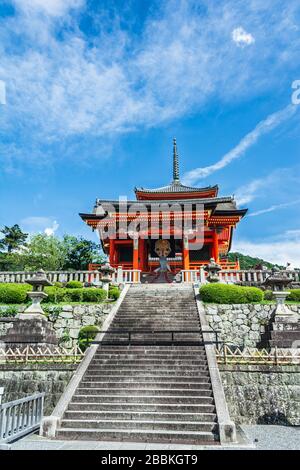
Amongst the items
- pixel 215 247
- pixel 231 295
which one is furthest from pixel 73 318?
pixel 215 247

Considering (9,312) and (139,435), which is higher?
(9,312)

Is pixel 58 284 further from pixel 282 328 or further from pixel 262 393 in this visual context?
pixel 262 393

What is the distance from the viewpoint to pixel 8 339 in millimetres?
12148

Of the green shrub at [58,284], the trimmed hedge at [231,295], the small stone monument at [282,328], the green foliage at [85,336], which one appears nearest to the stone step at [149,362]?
the green foliage at [85,336]

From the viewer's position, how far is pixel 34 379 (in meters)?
10.3

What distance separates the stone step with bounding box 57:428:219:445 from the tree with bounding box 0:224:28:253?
33.5 meters

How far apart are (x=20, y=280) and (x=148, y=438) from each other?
47.0 ft

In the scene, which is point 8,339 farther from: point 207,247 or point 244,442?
point 207,247

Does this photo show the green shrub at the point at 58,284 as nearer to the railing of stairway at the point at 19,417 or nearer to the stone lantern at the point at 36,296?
the stone lantern at the point at 36,296

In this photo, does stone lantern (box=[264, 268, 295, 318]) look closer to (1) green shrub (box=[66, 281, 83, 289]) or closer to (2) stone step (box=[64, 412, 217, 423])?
(2) stone step (box=[64, 412, 217, 423])

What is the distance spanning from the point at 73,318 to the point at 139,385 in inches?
264

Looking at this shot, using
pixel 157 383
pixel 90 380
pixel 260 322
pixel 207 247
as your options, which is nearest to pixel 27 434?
pixel 90 380

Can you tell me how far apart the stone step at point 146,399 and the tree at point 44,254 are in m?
25.4

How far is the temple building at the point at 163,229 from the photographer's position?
2362cm
